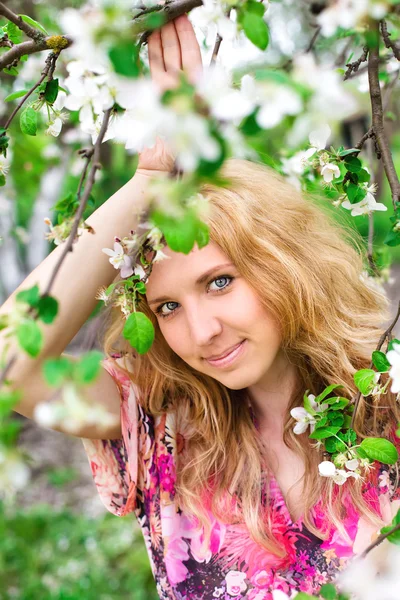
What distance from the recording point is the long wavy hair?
1.34 m

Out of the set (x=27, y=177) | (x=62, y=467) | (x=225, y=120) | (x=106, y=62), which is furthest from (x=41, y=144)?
(x=225, y=120)

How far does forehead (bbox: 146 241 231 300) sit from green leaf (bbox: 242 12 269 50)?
580 millimetres

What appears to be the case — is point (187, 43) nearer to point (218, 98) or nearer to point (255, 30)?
point (255, 30)

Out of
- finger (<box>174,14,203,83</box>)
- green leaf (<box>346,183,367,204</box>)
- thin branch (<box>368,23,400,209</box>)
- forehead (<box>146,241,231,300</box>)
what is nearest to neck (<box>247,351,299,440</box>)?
forehead (<box>146,241,231,300</box>)

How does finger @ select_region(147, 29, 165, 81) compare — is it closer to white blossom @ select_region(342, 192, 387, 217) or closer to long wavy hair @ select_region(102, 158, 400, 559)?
long wavy hair @ select_region(102, 158, 400, 559)

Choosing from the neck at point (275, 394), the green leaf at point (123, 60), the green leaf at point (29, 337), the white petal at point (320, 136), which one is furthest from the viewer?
the neck at point (275, 394)

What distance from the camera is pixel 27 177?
338cm

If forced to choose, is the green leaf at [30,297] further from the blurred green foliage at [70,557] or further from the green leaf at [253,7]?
the blurred green foliage at [70,557]

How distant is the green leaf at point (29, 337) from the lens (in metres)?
0.59

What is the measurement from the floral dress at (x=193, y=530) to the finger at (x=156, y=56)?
755mm

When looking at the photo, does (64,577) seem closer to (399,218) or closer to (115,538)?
(115,538)

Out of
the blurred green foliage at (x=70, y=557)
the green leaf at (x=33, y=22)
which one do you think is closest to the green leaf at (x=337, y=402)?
the green leaf at (x=33, y=22)

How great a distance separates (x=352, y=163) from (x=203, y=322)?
1.35 feet

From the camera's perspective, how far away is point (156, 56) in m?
1.07
